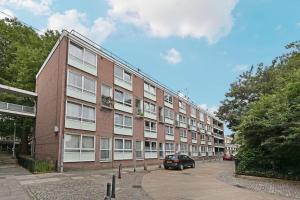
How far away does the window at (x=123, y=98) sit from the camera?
99.5 feet

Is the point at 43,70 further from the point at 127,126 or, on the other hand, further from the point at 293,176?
the point at 293,176

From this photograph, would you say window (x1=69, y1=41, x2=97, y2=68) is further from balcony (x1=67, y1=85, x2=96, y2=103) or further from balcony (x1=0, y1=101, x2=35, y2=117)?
balcony (x1=0, y1=101, x2=35, y2=117)

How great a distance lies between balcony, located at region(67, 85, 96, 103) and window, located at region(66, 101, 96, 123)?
1.92 feet

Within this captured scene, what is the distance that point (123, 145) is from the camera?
3039cm

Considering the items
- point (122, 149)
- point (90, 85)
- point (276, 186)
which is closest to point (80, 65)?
point (90, 85)

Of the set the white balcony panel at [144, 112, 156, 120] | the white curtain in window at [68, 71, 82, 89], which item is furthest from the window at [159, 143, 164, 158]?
the white curtain in window at [68, 71, 82, 89]

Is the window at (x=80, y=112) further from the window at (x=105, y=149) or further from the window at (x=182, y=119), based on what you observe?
the window at (x=182, y=119)

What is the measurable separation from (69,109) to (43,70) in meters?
9.08

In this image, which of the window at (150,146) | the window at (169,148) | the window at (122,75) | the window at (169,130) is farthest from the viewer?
the window at (169,130)

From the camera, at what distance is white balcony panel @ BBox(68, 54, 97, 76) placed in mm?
24487

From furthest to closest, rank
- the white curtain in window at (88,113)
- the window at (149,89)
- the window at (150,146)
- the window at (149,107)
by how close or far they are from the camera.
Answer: the window at (149,89) < the window at (149,107) < the window at (150,146) < the white curtain in window at (88,113)

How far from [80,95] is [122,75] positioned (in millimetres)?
7339

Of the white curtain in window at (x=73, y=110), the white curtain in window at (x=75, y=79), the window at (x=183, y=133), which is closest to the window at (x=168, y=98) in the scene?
the window at (x=183, y=133)

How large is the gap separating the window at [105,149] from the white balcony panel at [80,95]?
3635mm
